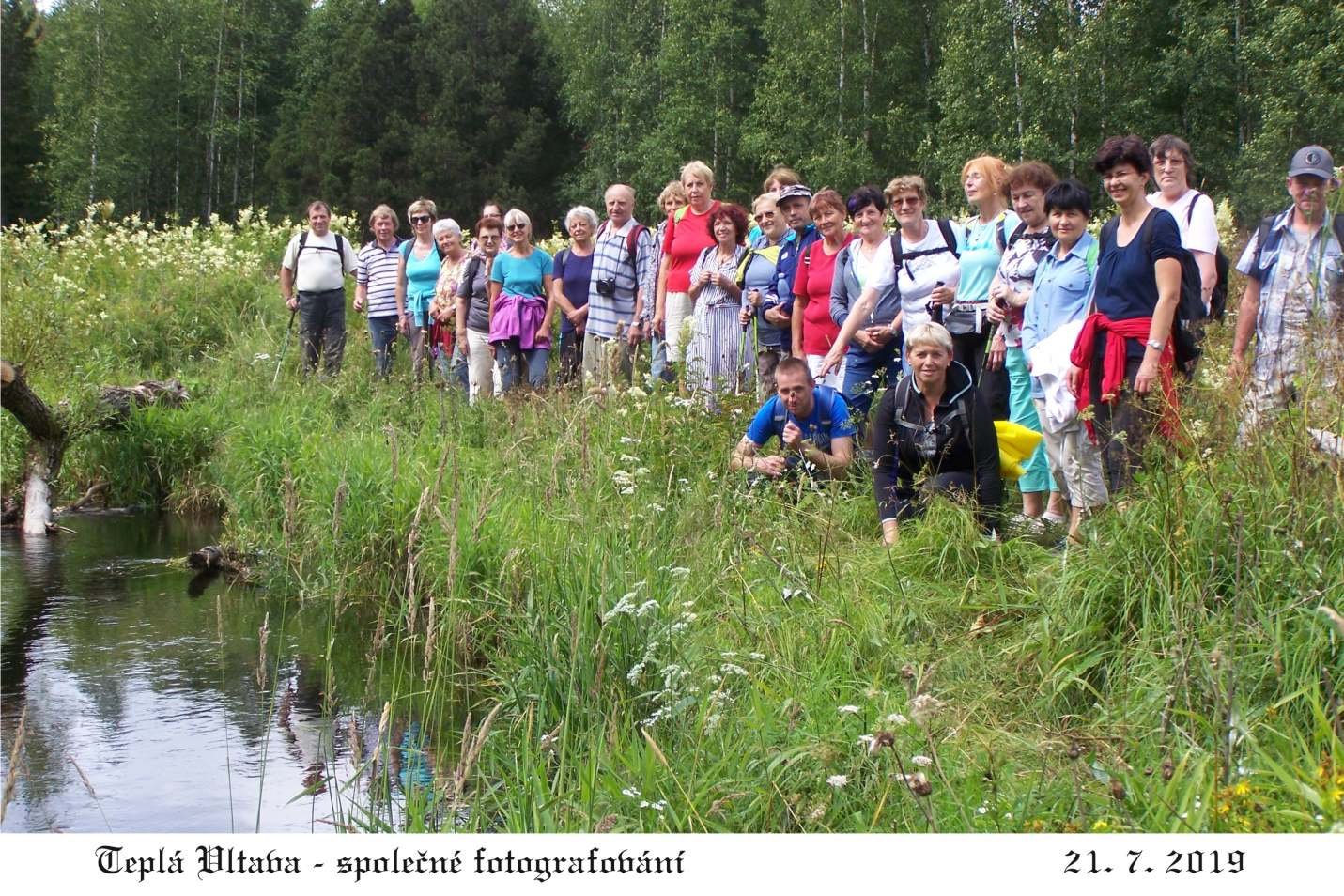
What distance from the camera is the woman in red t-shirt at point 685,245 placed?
28.8ft

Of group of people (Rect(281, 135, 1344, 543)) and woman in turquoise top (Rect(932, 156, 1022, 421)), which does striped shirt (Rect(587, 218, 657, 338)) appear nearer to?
group of people (Rect(281, 135, 1344, 543))

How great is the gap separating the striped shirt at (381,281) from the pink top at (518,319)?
80.8 inches

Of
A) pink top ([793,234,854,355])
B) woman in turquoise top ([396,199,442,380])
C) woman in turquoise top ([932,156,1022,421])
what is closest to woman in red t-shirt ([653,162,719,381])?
pink top ([793,234,854,355])

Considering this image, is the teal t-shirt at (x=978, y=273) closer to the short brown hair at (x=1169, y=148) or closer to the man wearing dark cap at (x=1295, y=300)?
the short brown hair at (x=1169, y=148)

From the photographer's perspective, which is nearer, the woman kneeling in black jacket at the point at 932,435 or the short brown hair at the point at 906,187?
the woman kneeling in black jacket at the point at 932,435

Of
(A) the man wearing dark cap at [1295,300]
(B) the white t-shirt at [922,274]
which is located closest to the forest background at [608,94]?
(B) the white t-shirt at [922,274]

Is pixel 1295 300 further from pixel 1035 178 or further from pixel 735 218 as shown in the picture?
pixel 735 218

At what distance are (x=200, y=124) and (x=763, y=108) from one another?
20.3m

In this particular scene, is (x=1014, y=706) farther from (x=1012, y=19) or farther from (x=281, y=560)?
(x=1012, y=19)

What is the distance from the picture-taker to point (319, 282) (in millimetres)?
11961

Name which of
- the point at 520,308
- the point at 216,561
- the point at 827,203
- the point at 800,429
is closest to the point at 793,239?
the point at 827,203

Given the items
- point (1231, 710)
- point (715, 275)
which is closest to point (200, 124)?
point (715, 275)

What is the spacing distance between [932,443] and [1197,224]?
1708 mm

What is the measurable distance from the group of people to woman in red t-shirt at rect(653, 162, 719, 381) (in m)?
0.02
